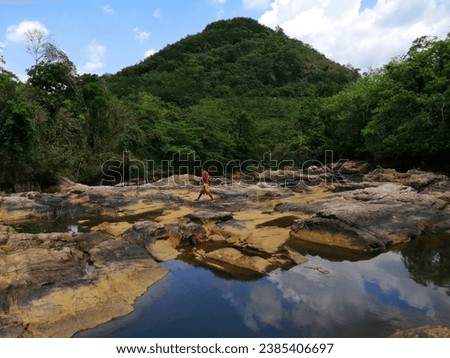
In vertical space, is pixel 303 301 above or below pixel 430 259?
below

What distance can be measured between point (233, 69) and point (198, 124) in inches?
1599

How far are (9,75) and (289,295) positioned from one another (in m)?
24.8

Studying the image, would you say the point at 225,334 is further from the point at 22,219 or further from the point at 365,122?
the point at 365,122

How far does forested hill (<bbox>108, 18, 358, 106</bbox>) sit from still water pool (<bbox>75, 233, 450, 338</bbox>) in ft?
149

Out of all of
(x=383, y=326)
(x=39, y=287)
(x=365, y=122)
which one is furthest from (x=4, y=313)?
(x=365, y=122)

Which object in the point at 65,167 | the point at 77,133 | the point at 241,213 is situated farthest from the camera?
the point at 77,133

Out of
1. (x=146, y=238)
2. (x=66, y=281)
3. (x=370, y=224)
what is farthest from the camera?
(x=146, y=238)

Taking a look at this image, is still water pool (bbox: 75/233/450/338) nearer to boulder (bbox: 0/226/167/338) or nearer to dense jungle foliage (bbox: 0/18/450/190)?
boulder (bbox: 0/226/167/338)

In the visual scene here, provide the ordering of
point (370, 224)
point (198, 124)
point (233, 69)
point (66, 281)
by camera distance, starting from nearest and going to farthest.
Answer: point (66, 281) → point (370, 224) → point (198, 124) → point (233, 69)

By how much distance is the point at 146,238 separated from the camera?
10.8 meters

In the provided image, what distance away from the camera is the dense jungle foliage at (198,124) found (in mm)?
22984

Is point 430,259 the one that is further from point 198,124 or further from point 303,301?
point 198,124

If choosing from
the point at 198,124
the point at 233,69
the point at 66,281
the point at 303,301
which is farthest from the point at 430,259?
the point at 233,69

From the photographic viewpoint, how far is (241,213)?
14297 mm
